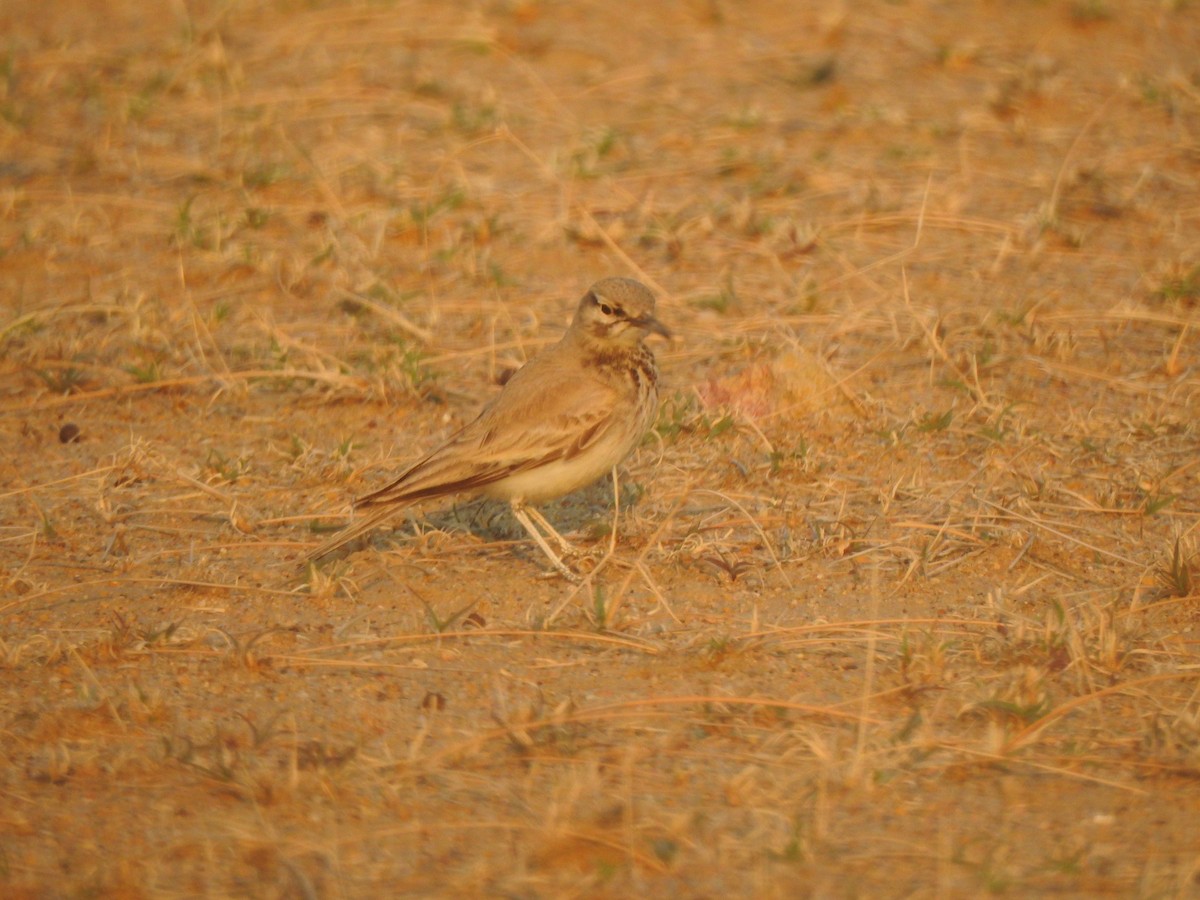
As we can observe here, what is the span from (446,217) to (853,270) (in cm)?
200

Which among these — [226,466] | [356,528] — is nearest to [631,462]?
[356,528]

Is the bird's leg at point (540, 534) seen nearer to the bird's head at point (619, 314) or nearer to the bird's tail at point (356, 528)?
the bird's tail at point (356, 528)

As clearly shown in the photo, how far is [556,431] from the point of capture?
511cm

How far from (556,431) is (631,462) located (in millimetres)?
817

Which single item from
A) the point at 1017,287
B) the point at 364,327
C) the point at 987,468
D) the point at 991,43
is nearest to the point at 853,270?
the point at 1017,287

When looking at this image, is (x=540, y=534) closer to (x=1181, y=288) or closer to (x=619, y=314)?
(x=619, y=314)

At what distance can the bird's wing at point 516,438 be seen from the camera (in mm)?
4977

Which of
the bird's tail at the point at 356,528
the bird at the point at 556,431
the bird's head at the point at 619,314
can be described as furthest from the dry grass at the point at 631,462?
the bird's head at the point at 619,314

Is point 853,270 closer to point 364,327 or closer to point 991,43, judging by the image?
point 364,327

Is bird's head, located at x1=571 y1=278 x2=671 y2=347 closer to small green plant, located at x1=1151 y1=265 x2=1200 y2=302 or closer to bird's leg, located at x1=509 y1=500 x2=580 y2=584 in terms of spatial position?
bird's leg, located at x1=509 y1=500 x2=580 y2=584

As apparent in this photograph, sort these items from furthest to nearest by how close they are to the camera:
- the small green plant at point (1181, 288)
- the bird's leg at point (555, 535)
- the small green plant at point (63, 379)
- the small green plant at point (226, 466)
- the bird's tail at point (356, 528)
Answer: the small green plant at point (1181, 288) → the small green plant at point (63, 379) → the small green plant at point (226, 466) → the bird's leg at point (555, 535) → the bird's tail at point (356, 528)

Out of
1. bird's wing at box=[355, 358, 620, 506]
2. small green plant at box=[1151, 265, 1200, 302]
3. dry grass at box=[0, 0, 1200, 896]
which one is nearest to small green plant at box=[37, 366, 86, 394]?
dry grass at box=[0, 0, 1200, 896]

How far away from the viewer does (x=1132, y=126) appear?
28.3ft

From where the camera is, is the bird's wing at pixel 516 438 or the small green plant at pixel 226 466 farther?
the small green plant at pixel 226 466
